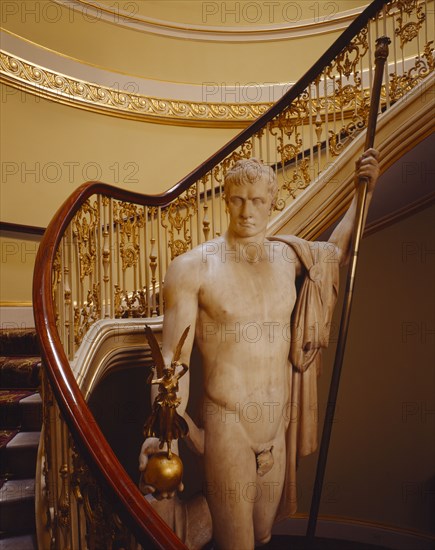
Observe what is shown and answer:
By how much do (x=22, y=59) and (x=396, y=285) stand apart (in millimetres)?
4729

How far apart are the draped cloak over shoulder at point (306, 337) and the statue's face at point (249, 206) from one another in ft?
0.73

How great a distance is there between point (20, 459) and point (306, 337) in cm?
164

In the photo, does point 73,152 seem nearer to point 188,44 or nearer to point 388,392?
point 188,44

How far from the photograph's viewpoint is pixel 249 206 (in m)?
2.80

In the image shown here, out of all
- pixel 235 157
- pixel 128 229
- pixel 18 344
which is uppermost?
pixel 235 157

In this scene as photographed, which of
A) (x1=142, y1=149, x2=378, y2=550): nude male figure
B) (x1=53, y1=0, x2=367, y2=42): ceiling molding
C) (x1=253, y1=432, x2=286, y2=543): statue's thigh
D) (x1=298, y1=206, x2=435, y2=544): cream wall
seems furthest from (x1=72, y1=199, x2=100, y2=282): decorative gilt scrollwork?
(x1=53, y1=0, x2=367, y2=42): ceiling molding

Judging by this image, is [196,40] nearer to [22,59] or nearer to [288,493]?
[22,59]

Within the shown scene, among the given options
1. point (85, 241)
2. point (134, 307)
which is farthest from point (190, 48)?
point (85, 241)

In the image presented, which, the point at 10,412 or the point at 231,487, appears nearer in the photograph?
the point at 231,487

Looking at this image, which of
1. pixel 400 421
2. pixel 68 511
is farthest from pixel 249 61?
pixel 68 511

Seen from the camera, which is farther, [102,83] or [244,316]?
[102,83]

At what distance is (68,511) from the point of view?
6.60 feet

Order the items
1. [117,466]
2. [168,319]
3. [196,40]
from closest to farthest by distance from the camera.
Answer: [117,466] < [168,319] < [196,40]

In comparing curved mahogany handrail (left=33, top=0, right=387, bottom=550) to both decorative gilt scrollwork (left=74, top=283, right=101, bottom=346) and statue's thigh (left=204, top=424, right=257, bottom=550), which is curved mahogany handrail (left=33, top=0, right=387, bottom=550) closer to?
decorative gilt scrollwork (left=74, top=283, right=101, bottom=346)
